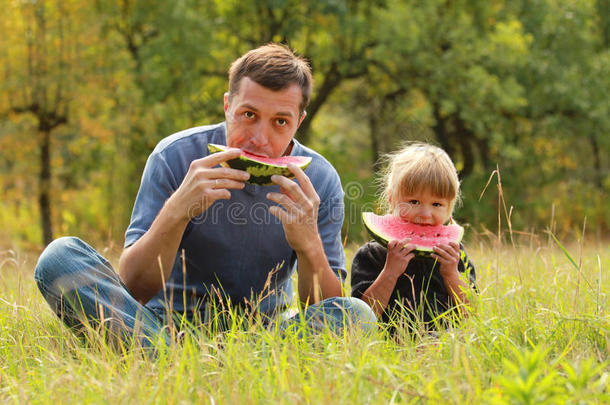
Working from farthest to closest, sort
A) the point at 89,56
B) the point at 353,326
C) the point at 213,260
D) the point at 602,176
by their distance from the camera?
the point at 602,176 → the point at 89,56 → the point at 213,260 → the point at 353,326

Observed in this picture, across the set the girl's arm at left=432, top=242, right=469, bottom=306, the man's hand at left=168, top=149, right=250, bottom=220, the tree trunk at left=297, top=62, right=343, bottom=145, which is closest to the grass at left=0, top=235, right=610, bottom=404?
the girl's arm at left=432, top=242, right=469, bottom=306

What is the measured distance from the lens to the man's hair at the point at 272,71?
3283mm

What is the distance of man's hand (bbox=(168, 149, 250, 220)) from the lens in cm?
285

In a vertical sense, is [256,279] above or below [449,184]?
below

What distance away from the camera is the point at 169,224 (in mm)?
2949

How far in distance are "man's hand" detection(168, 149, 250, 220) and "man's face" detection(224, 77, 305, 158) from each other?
0.37 m

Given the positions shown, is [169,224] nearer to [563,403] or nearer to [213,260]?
[213,260]

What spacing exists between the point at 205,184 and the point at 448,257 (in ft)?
4.89

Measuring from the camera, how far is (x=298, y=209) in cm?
303

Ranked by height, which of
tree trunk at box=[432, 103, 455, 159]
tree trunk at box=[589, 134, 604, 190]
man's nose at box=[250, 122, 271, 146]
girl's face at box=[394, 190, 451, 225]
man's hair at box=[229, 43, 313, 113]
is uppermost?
man's hair at box=[229, 43, 313, 113]

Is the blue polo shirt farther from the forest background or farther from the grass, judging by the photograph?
the forest background

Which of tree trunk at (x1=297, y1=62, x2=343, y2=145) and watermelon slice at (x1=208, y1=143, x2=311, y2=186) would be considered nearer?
watermelon slice at (x1=208, y1=143, x2=311, y2=186)

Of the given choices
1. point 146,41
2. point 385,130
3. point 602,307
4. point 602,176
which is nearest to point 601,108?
point 602,176

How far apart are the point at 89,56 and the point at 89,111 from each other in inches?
51.4
